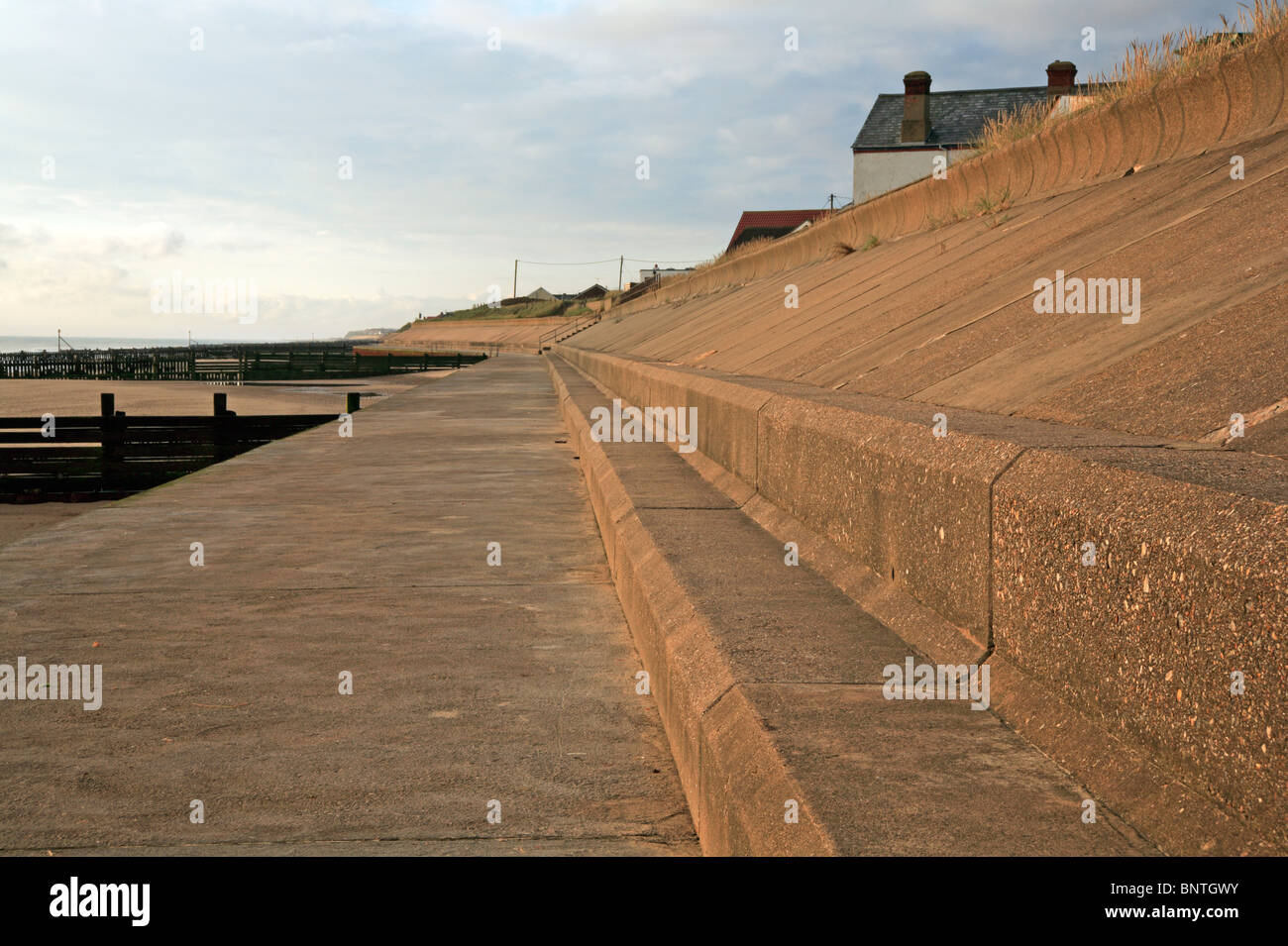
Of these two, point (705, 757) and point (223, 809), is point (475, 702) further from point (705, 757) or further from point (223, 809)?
point (705, 757)

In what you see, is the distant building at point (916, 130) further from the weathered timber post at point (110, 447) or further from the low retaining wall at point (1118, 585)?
the low retaining wall at point (1118, 585)

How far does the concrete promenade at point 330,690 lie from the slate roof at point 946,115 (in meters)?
43.6

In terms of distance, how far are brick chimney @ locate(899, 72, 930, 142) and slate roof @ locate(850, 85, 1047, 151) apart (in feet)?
0.91

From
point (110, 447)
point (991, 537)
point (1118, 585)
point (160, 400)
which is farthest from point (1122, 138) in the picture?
point (160, 400)

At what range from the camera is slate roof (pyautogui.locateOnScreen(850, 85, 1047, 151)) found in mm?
46281

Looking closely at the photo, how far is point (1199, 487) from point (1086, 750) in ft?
1.89

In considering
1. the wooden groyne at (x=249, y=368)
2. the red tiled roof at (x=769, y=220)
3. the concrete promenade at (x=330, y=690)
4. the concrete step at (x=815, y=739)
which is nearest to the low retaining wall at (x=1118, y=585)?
the concrete step at (x=815, y=739)

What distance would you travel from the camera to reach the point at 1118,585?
1.97m

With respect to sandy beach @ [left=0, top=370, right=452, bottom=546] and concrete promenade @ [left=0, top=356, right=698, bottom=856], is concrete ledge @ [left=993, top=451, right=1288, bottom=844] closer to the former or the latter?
concrete promenade @ [left=0, top=356, right=698, bottom=856]

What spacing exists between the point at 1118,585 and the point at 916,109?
4921 centimetres

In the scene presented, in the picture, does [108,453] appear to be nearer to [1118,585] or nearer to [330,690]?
[330,690]

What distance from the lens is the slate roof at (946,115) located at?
4628cm

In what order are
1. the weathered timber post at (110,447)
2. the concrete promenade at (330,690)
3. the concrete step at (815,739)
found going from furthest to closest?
the weathered timber post at (110,447)
the concrete promenade at (330,690)
the concrete step at (815,739)
